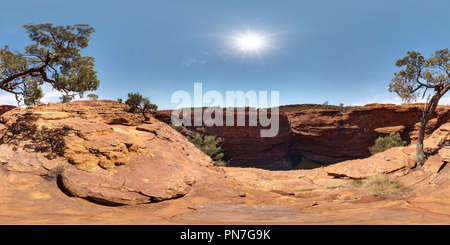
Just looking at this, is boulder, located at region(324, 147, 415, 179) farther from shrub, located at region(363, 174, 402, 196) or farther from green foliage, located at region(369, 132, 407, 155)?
green foliage, located at region(369, 132, 407, 155)

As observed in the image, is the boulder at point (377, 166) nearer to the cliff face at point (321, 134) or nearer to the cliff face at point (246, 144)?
the cliff face at point (246, 144)

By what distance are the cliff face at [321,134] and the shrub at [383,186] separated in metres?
21.4

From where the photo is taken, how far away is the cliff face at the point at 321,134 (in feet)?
86.7

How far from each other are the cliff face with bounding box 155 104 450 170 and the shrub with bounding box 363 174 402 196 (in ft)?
70.2

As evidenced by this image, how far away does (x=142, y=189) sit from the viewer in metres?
5.51

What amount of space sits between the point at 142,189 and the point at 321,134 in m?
30.6

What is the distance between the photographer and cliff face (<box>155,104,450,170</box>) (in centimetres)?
2642

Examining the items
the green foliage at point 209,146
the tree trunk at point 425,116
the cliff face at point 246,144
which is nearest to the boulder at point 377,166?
the tree trunk at point 425,116

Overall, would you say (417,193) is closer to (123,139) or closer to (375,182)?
(375,182)

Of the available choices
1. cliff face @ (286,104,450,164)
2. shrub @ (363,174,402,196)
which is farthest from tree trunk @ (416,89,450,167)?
cliff face @ (286,104,450,164)

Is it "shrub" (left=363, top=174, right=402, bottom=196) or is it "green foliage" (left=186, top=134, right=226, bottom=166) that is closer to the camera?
"shrub" (left=363, top=174, right=402, bottom=196)

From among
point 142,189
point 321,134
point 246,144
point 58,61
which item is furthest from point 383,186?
point 321,134

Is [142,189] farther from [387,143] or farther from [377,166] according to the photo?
[387,143]
